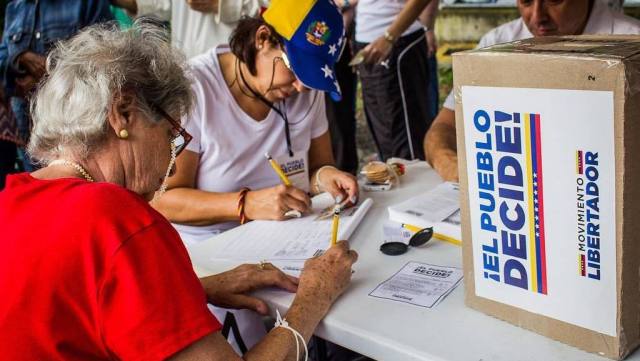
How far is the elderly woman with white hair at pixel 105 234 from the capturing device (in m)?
1.00

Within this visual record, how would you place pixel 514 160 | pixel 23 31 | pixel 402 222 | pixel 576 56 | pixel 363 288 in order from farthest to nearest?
pixel 23 31 < pixel 402 222 < pixel 363 288 < pixel 514 160 < pixel 576 56

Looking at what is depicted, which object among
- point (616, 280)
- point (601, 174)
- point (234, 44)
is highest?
point (234, 44)

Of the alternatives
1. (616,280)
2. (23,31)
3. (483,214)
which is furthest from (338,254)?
(23,31)

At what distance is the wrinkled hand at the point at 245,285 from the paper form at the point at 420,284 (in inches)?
8.1

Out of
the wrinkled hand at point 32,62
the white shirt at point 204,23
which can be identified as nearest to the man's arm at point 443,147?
the white shirt at point 204,23

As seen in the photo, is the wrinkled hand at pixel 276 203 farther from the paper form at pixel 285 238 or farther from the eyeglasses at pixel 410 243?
the eyeglasses at pixel 410 243

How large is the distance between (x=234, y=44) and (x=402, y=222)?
829mm

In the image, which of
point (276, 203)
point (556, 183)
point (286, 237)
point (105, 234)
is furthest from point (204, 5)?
point (556, 183)

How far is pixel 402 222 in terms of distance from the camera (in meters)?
1.71

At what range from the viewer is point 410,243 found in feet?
5.08

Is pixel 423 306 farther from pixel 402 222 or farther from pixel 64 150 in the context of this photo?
pixel 64 150

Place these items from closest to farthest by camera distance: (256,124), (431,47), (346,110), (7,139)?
(256,124) < (7,139) < (346,110) < (431,47)

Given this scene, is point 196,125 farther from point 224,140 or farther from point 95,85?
point 95,85

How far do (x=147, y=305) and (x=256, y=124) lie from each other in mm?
1220
